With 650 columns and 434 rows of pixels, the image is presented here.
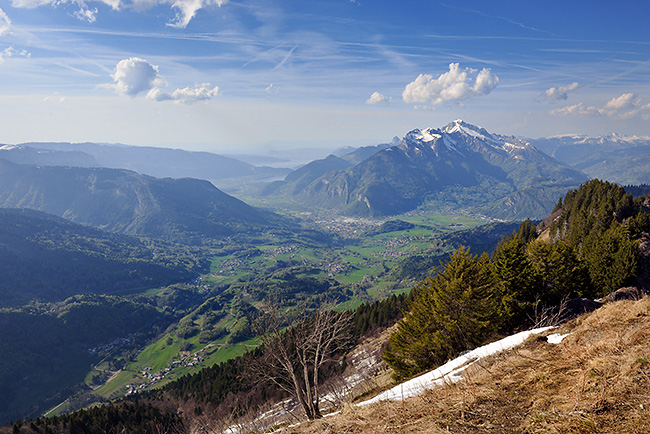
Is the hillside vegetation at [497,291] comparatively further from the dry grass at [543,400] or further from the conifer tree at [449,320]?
the dry grass at [543,400]

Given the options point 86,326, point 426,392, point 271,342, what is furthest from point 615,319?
point 86,326

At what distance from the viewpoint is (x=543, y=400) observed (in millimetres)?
7730

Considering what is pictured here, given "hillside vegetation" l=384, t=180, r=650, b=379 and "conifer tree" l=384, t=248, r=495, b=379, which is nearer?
"conifer tree" l=384, t=248, r=495, b=379

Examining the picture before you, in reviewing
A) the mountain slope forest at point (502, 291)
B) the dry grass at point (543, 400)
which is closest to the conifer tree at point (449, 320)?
the mountain slope forest at point (502, 291)

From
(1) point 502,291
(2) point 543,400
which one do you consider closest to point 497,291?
(1) point 502,291

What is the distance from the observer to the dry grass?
259 inches

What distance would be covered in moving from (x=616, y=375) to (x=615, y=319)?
820 cm

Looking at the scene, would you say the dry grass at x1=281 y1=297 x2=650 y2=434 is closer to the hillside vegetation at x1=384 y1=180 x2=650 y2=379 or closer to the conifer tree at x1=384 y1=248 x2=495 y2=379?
the conifer tree at x1=384 y1=248 x2=495 y2=379

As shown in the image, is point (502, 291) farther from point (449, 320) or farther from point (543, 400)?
point (543, 400)

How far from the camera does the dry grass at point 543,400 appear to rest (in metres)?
6.58

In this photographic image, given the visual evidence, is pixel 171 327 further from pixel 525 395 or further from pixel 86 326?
pixel 525 395

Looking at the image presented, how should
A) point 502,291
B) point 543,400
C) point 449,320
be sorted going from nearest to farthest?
point 543,400
point 449,320
point 502,291

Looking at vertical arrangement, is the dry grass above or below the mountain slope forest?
above

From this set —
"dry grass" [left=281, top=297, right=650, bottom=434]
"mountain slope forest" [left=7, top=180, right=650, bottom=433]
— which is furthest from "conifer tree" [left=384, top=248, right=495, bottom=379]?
"dry grass" [left=281, top=297, right=650, bottom=434]
